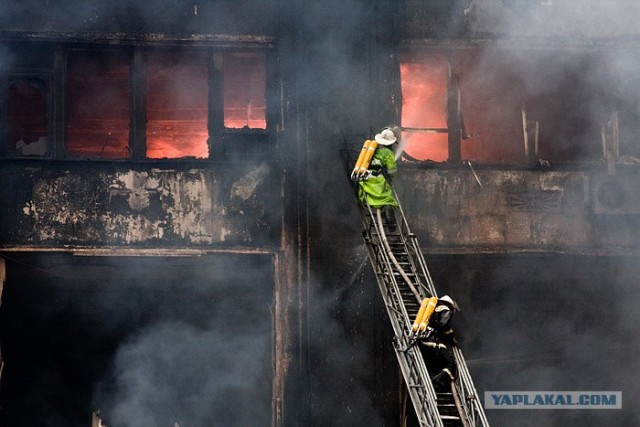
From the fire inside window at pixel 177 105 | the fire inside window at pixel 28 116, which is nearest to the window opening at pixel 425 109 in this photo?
the fire inside window at pixel 177 105

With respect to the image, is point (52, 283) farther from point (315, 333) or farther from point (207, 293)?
point (315, 333)

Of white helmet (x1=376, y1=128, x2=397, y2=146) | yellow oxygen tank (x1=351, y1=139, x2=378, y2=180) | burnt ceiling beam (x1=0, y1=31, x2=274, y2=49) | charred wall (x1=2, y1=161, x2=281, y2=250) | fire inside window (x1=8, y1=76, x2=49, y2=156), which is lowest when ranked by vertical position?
charred wall (x1=2, y1=161, x2=281, y2=250)

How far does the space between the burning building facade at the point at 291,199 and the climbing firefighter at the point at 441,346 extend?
2701 millimetres

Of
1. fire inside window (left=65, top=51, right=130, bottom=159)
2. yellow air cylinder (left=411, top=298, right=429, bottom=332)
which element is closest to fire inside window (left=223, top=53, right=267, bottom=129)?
fire inside window (left=65, top=51, right=130, bottom=159)

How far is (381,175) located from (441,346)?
7.41 feet

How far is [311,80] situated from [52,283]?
444 centimetres

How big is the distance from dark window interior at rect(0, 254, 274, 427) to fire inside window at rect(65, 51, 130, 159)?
1.69 metres

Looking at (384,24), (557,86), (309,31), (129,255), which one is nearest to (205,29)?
(309,31)

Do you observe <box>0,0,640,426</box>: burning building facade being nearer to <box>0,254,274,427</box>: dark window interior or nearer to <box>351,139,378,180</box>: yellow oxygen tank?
<box>0,254,274,427</box>: dark window interior

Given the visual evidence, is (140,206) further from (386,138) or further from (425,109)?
(425,109)

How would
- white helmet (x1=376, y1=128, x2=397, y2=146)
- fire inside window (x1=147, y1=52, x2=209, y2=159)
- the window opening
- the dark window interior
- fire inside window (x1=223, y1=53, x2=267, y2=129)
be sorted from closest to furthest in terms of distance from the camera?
white helmet (x1=376, y1=128, x2=397, y2=146) → the dark window interior → fire inside window (x1=147, y1=52, x2=209, y2=159) → fire inside window (x1=223, y1=53, x2=267, y2=129) → the window opening

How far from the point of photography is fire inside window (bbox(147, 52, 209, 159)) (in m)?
12.8

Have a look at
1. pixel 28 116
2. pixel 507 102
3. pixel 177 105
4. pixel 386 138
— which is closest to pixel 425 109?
pixel 507 102

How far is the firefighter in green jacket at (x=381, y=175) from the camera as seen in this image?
10836 millimetres
